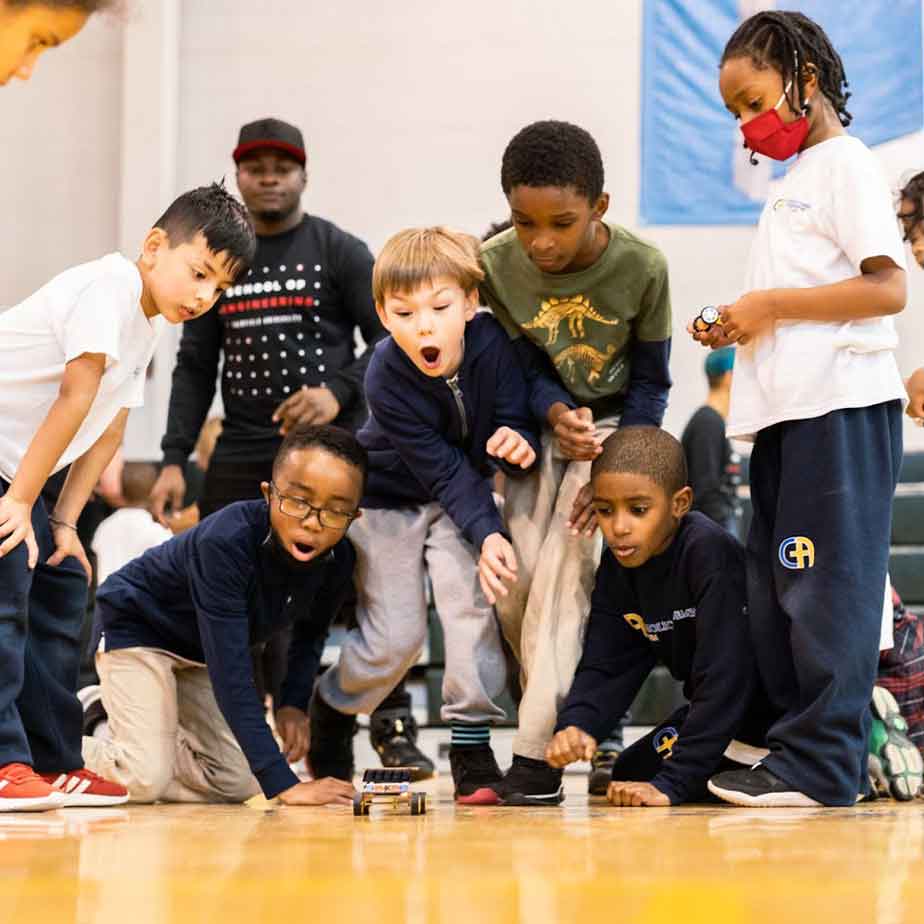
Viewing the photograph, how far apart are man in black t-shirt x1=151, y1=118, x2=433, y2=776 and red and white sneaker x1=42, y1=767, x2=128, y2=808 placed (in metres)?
1.14

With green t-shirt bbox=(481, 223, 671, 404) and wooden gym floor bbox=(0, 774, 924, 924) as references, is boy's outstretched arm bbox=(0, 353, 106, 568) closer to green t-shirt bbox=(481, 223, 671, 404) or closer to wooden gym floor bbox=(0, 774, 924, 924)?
wooden gym floor bbox=(0, 774, 924, 924)

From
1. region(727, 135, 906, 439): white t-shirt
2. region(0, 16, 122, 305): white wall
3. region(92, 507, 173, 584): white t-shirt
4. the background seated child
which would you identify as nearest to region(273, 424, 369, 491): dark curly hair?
region(727, 135, 906, 439): white t-shirt

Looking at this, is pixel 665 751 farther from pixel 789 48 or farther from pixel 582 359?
pixel 789 48

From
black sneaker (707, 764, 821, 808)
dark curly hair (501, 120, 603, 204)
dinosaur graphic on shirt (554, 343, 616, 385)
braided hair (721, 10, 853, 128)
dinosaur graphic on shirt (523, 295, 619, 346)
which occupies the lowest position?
black sneaker (707, 764, 821, 808)

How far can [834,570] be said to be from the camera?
235 cm

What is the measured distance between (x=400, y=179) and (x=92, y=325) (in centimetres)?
520

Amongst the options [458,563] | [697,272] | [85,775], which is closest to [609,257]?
[458,563]

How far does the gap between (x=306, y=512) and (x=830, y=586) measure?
3.36 ft

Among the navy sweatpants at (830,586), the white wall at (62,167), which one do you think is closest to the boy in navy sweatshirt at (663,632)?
the navy sweatpants at (830,586)

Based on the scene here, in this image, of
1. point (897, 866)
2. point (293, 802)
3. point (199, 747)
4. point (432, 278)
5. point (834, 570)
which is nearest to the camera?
point (897, 866)

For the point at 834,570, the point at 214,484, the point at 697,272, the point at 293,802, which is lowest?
the point at 293,802

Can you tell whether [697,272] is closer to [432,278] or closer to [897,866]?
[432,278]

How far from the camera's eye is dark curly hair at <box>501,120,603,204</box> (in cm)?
263

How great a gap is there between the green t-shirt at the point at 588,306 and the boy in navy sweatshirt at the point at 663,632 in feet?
0.68
